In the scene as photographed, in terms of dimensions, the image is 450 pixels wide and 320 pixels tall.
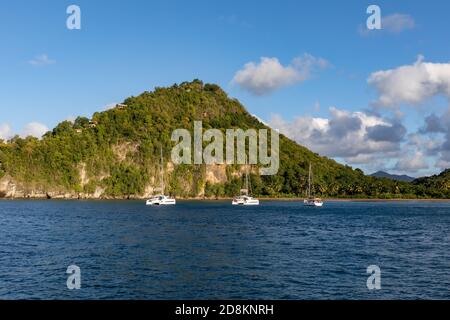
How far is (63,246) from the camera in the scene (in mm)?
53094

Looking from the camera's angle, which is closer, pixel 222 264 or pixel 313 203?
pixel 222 264

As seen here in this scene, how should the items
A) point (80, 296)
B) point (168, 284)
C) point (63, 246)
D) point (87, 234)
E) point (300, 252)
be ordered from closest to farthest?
1. point (80, 296)
2. point (168, 284)
3. point (300, 252)
4. point (63, 246)
5. point (87, 234)

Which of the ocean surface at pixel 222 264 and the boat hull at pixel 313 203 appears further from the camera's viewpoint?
the boat hull at pixel 313 203

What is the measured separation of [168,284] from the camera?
32875 mm

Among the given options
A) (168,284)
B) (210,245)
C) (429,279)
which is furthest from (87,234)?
(429,279)

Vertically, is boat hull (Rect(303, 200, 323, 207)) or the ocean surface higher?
boat hull (Rect(303, 200, 323, 207))

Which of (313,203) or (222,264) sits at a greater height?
(313,203)

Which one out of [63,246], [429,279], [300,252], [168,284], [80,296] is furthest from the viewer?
[63,246]

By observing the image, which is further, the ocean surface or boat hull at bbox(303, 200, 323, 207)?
boat hull at bbox(303, 200, 323, 207)

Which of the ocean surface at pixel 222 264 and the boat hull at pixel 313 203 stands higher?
the boat hull at pixel 313 203
